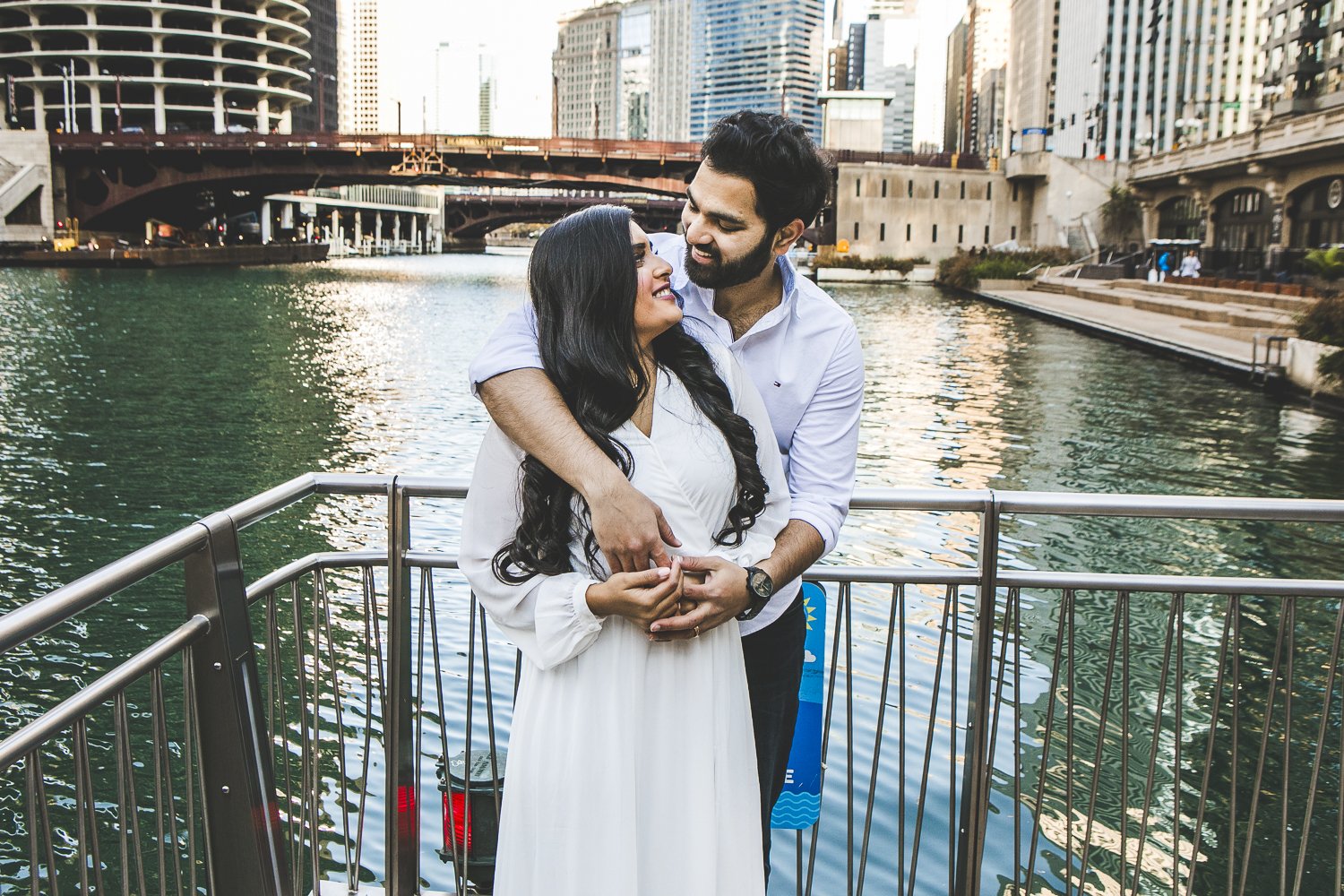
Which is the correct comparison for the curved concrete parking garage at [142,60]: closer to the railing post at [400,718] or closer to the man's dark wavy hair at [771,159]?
the railing post at [400,718]

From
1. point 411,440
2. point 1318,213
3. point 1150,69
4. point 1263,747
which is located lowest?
point 411,440

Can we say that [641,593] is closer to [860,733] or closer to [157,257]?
[860,733]

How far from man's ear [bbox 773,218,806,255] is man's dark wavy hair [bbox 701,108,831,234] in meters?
0.04

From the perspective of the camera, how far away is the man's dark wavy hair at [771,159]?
109 inches

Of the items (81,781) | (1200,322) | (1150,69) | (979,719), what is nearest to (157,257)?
(1200,322)

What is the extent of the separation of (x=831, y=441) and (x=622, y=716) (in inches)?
33.5

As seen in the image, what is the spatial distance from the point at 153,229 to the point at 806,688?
83.1 m

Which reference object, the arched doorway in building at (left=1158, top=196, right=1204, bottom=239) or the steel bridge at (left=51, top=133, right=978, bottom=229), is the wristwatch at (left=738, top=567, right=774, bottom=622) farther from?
the arched doorway in building at (left=1158, top=196, right=1204, bottom=239)

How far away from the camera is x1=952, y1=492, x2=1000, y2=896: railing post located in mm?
3260

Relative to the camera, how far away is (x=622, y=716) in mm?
2398

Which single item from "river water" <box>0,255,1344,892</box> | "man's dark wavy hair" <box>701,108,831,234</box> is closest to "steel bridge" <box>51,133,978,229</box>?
"river water" <box>0,255,1344,892</box>

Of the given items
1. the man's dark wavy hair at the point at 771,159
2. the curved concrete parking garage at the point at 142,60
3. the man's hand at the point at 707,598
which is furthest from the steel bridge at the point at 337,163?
the man's hand at the point at 707,598

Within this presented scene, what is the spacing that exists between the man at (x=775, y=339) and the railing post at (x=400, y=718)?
0.88m

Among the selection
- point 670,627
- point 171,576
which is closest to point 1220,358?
point 171,576
